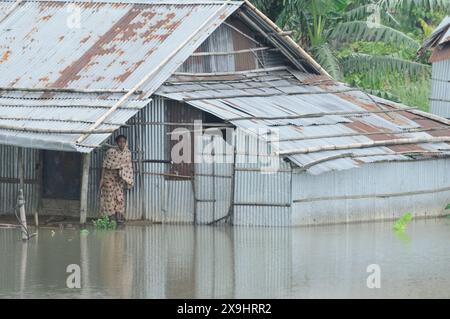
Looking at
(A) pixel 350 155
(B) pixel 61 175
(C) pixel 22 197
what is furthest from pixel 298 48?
(C) pixel 22 197

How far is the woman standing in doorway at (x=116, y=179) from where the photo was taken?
2055 centimetres

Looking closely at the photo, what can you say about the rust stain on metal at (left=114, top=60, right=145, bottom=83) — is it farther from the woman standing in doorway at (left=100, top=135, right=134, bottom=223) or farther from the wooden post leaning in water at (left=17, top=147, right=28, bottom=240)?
the wooden post leaning in water at (left=17, top=147, right=28, bottom=240)

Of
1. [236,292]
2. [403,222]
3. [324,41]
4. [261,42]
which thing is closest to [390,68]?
[324,41]

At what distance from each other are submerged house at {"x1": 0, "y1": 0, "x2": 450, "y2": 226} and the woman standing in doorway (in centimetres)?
26

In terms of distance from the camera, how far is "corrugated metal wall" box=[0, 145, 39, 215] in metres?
21.9

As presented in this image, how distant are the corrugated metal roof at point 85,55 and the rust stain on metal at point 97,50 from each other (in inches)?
0.6

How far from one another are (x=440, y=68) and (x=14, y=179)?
8.79 m

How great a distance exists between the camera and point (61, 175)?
Result: 2173 cm

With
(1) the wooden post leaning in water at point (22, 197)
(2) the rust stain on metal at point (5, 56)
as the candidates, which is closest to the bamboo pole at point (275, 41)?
(2) the rust stain on metal at point (5, 56)

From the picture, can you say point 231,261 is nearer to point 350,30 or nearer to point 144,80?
point 144,80

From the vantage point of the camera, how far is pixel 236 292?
16.1 metres

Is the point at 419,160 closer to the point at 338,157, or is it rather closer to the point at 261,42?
the point at 338,157

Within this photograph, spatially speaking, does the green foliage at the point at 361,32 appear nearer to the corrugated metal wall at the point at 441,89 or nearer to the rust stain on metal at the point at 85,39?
the corrugated metal wall at the point at 441,89

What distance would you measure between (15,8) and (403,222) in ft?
27.1
